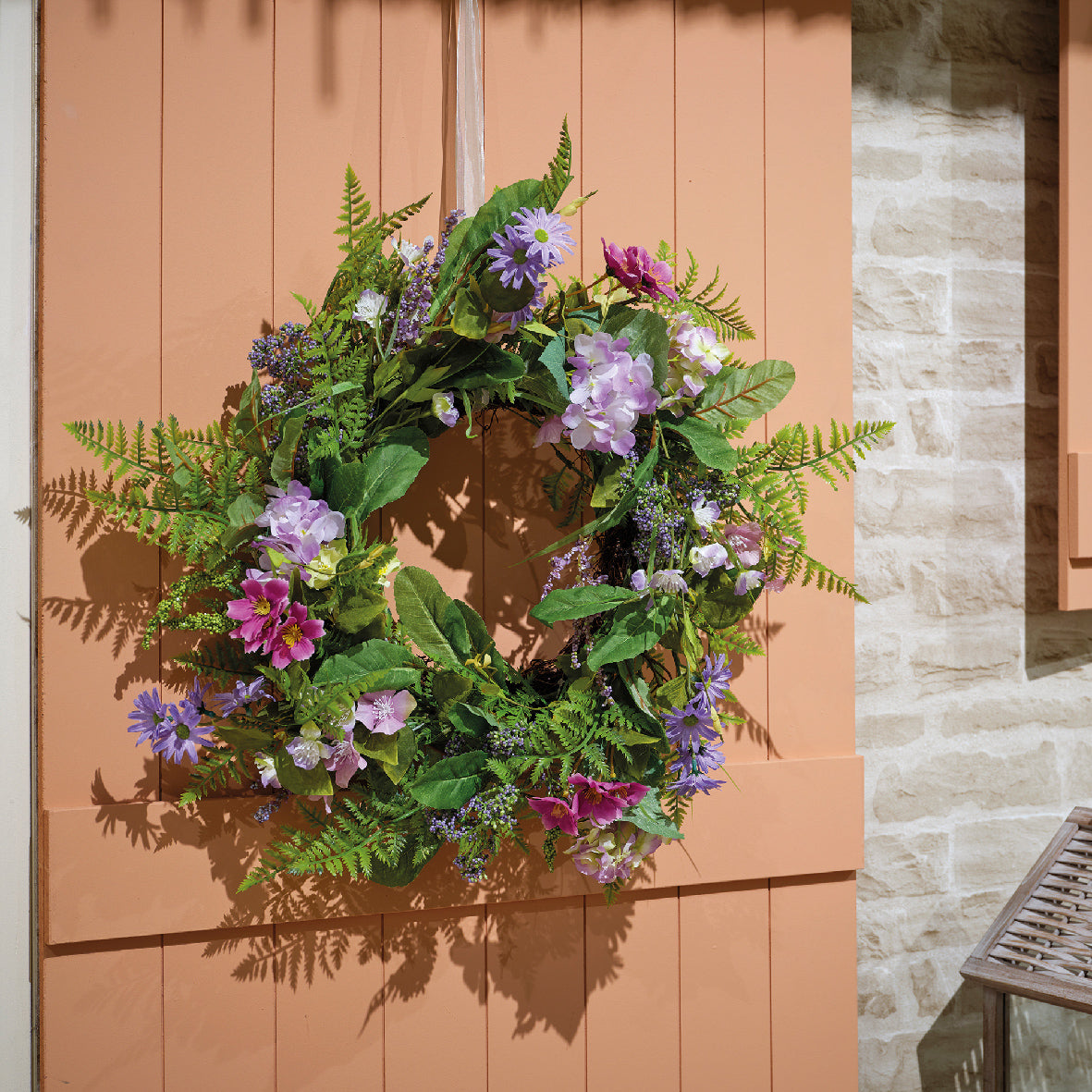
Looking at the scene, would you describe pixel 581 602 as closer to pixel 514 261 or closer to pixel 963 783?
pixel 514 261

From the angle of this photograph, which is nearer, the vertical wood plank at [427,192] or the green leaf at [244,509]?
the green leaf at [244,509]

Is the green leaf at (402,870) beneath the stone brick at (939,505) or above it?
beneath

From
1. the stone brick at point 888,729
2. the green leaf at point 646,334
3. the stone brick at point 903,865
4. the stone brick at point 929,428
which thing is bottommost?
the stone brick at point 903,865

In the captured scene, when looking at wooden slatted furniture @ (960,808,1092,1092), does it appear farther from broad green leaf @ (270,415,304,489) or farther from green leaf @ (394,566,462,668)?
broad green leaf @ (270,415,304,489)

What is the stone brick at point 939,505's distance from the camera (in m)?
1.62

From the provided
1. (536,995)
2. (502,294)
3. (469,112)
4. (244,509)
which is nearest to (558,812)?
(536,995)

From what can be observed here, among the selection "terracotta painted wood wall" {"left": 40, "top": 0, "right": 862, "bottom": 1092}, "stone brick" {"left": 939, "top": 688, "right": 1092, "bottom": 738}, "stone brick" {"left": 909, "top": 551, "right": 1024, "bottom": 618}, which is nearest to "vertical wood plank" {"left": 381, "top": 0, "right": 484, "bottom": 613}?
"terracotta painted wood wall" {"left": 40, "top": 0, "right": 862, "bottom": 1092}

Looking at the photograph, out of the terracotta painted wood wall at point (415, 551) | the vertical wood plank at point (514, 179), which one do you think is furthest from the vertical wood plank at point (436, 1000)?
the vertical wood plank at point (514, 179)

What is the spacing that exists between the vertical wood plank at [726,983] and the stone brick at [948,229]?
3.86 ft

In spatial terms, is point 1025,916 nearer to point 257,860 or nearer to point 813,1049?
point 813,1049

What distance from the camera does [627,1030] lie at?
4.69 ft

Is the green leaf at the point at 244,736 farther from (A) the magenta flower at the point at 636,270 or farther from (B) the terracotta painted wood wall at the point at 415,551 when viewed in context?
(A) the magenta flower at the point at 636,270

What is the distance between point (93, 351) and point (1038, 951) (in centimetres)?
161

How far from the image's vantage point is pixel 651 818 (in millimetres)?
1217
